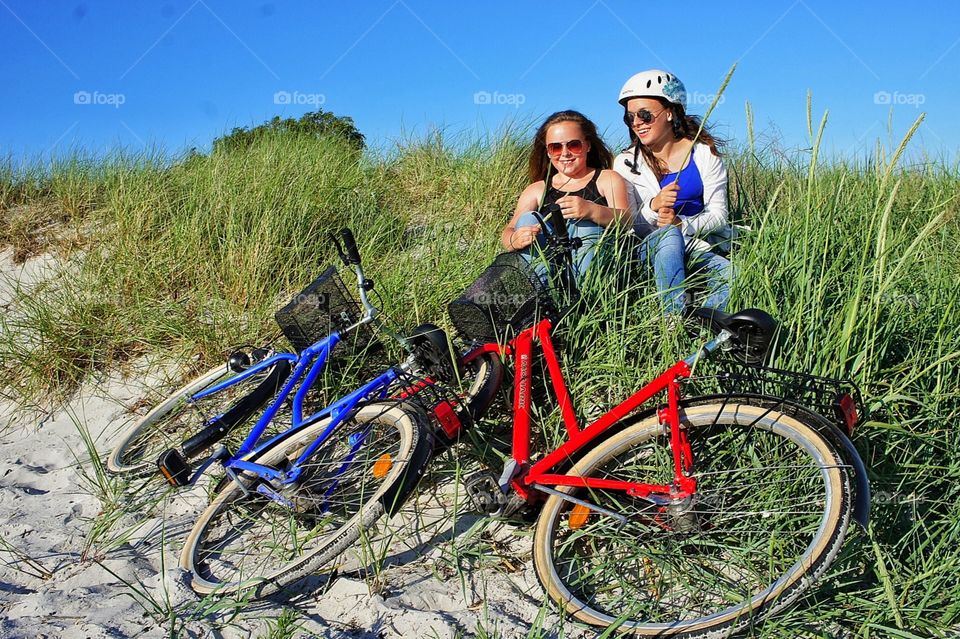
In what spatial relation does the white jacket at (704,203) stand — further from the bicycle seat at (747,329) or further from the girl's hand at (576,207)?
the bicycle seat at (747,329)

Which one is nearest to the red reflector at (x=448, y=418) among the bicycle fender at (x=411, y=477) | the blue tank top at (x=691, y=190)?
the bicycle fender at (x=411, y=477)

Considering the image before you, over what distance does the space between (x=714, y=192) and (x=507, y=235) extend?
114 centimetres

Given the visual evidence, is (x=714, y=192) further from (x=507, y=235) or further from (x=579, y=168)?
(x=507, y=235)

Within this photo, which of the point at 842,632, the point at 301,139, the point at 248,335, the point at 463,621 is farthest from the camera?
the point at 301,139

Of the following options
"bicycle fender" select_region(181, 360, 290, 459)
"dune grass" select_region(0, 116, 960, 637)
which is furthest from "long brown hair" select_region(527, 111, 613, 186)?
"bicycle fender" select_region(181, 360, 290, 459)

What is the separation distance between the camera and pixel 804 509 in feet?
7.70

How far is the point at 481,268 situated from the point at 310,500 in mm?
1857

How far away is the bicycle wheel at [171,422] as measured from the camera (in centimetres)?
348

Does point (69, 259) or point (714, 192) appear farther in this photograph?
point (69, 259)

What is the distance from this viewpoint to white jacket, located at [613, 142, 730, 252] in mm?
3561

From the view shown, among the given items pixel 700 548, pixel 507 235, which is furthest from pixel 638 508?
pixel 507 235

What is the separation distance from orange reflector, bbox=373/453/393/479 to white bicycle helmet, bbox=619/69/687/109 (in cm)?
241

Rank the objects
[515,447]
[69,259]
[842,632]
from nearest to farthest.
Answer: [842,632]
[515,447]
[69,259]

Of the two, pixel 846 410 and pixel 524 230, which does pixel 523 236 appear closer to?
pixel 524 230
